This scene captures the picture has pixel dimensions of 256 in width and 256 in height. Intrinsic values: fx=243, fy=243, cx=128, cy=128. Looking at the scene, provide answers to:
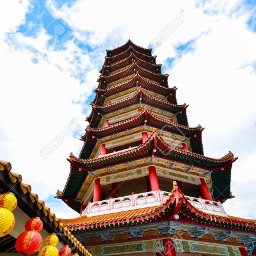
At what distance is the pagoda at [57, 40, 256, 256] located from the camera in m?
8.24

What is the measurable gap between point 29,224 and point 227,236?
26.1ft

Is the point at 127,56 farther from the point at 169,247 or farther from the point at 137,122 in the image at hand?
the point at 169,247

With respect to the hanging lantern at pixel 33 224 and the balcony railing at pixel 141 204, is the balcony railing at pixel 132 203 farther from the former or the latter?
the hanging lantern at pixel 33 224

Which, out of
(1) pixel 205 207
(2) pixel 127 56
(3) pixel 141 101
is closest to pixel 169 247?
(1) pixel 205 207

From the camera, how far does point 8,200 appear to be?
10.8 ft

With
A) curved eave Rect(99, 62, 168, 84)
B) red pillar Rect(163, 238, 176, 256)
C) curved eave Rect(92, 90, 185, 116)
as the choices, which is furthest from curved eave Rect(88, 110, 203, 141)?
red pillar Rect(163, 238, 176, 256)

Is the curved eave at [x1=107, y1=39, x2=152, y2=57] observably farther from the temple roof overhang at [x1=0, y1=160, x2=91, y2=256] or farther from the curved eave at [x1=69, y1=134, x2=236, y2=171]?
the temple roof overhang at [x1=0, y1=160, x2=91, y2=256]

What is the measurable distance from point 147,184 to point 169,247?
3.67m

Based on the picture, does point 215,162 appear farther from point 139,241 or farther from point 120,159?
point 139,241

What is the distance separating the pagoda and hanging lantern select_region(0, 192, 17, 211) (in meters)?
5.11

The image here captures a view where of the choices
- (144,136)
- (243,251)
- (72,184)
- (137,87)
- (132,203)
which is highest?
(137,87)

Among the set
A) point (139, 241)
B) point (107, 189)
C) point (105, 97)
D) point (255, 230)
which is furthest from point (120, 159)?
point (105, 97)

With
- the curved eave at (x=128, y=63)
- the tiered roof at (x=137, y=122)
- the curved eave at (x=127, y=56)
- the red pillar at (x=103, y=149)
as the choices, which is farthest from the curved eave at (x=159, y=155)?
the curved eave at (x=127, y=56)

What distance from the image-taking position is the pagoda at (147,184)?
27.0ft
